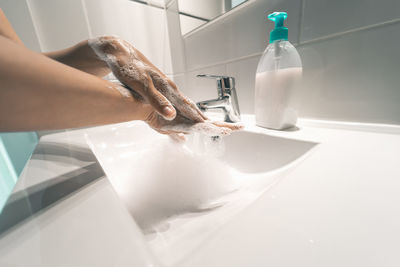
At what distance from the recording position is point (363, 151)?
0.23m

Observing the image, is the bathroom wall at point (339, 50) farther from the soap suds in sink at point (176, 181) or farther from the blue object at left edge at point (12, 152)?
the blue object at left edge at point (12, 152)

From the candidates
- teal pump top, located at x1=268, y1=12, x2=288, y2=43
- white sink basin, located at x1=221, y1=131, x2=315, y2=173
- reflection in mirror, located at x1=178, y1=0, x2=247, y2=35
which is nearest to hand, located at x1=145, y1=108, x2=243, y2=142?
white sink basin, located at x1=221, y1=131, x2=315, y2=173

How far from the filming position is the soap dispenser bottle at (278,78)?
1.10ft

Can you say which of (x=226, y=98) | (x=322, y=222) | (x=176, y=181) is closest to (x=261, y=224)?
(x=322, y=222)

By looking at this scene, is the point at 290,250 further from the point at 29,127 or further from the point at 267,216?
the point at 29,127

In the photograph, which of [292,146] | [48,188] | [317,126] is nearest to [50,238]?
[48,188]

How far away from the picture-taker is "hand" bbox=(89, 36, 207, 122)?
24cm

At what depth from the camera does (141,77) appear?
0.82 feet

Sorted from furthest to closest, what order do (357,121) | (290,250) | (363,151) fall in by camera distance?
(357,121), (363,151), (290,250)

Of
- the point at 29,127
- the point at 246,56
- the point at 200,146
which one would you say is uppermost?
the point at 246,56

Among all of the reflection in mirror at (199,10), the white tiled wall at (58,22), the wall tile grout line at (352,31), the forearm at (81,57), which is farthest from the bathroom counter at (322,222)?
the white tiled wall at (58,22)

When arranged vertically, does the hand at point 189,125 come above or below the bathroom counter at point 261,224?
above

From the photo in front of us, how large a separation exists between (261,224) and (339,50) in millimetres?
405

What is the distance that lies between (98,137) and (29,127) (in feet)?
1.22
